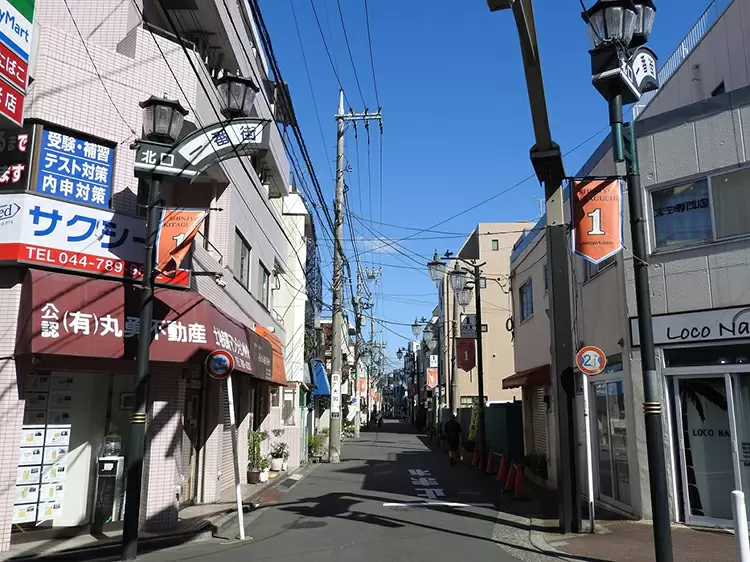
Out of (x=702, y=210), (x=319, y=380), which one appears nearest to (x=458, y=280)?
(x=319, y=380)

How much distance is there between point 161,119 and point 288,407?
1674 centimetres

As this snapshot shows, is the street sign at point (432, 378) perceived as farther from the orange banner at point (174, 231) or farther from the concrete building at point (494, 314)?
the orange banner at point (174, 231)

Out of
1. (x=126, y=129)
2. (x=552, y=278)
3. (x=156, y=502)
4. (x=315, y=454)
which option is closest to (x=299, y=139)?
(x=126, y=129)

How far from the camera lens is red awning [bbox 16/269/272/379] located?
868 cm

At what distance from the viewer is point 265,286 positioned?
20172 mm

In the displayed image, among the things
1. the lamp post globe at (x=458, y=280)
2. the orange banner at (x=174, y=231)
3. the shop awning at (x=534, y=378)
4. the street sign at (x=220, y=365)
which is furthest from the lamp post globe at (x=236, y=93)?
the lamp post globe at (x=458, y=280)

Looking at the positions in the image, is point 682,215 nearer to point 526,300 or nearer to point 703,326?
point 703,326

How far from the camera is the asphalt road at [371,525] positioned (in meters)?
8.89

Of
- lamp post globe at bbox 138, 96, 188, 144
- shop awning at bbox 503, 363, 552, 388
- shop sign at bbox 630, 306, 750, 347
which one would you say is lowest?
shop awning at bbox 503, 363, 552, 388

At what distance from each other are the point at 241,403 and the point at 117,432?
6.45 metres

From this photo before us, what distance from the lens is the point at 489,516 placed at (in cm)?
1212

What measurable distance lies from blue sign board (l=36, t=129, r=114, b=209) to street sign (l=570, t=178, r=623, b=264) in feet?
24.2

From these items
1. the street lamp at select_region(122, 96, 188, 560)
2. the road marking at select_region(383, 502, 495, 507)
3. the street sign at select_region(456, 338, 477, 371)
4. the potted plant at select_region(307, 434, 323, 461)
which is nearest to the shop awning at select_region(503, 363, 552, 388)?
the road marking at select_region(383, 502, 495, 507)

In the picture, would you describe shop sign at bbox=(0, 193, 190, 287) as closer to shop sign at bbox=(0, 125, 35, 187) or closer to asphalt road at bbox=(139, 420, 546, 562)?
shop sign at bbox=(0, 125, 35, 187)
